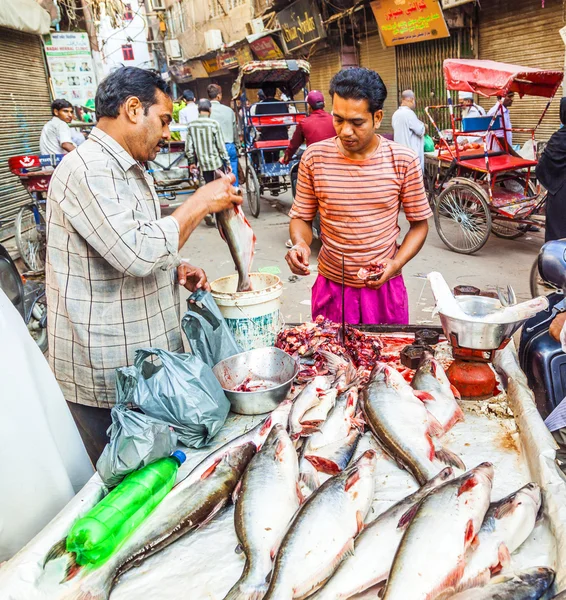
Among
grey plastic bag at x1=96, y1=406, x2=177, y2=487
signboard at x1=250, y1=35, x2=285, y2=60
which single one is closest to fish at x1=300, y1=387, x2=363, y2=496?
grey plastic bag at x1=96, y1=406, x2=177, y2=487

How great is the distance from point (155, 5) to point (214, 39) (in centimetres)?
1092

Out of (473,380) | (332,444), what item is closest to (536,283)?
(473,380)

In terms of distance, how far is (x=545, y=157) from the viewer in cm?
489

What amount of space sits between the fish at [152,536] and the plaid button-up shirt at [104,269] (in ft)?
2.12

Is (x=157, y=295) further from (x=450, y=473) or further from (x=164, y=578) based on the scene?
(x=450, y=473)

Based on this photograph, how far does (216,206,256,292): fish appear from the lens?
7.38 ft

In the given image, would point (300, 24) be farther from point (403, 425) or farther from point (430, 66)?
point (403, 425)

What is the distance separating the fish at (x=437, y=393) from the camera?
1853 millimetres

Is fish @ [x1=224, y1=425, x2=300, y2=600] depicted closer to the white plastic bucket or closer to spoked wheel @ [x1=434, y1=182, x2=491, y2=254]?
the white plastic bucket

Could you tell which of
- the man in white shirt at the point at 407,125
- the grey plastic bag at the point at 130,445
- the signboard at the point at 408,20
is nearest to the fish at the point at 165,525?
the grey plastic bag at the point at 130,445

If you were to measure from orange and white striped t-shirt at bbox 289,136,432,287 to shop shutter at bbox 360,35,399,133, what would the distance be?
460 inches

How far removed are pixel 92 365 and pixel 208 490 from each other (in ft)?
2.67

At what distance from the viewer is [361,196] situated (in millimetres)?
2781

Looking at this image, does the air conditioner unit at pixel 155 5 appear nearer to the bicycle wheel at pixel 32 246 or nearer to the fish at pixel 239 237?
the bicycle wheel at pixel 32 246
